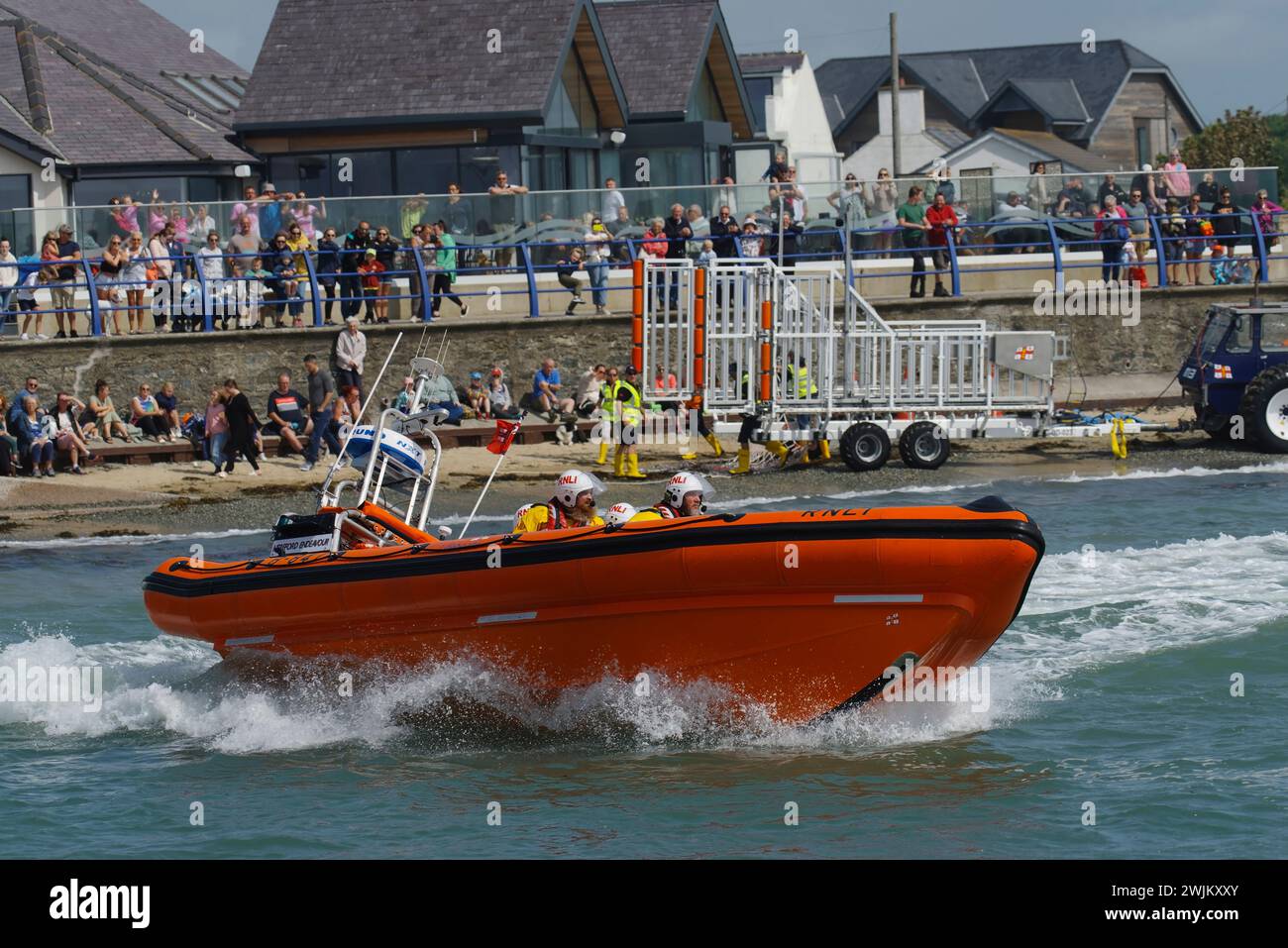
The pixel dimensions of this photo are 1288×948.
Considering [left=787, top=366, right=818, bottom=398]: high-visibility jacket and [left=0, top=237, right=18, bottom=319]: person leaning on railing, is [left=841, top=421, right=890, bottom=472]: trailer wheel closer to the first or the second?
[left=787, top=366, right=818, bottom=398]: high-visibility jacket

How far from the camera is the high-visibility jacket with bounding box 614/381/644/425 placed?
22266mm

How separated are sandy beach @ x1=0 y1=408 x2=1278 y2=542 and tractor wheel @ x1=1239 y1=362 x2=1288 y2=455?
219 millimetres

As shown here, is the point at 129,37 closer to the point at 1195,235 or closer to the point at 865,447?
the point at 1195,235

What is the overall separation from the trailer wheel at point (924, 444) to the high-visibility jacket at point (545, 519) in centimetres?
1131

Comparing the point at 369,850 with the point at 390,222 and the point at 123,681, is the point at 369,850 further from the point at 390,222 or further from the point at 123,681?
the point at 390,222

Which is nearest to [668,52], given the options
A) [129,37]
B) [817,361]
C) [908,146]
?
[129,37]

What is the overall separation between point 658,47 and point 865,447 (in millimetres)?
17995

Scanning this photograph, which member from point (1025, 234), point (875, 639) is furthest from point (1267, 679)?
point (1025, 234)

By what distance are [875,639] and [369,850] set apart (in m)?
3.16

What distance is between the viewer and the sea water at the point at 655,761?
10398mm

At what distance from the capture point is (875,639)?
11172 millimetres

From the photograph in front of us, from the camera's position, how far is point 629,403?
22359mm

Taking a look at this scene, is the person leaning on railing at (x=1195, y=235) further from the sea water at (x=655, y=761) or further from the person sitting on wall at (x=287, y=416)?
the sea water at (x=655, y=761)

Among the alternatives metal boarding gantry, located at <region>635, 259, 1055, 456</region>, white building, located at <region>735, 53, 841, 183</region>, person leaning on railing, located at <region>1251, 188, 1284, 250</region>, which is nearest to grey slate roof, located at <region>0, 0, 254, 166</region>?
metal boarding gantry, located at <region>635, 259, 1055, 456</region>
